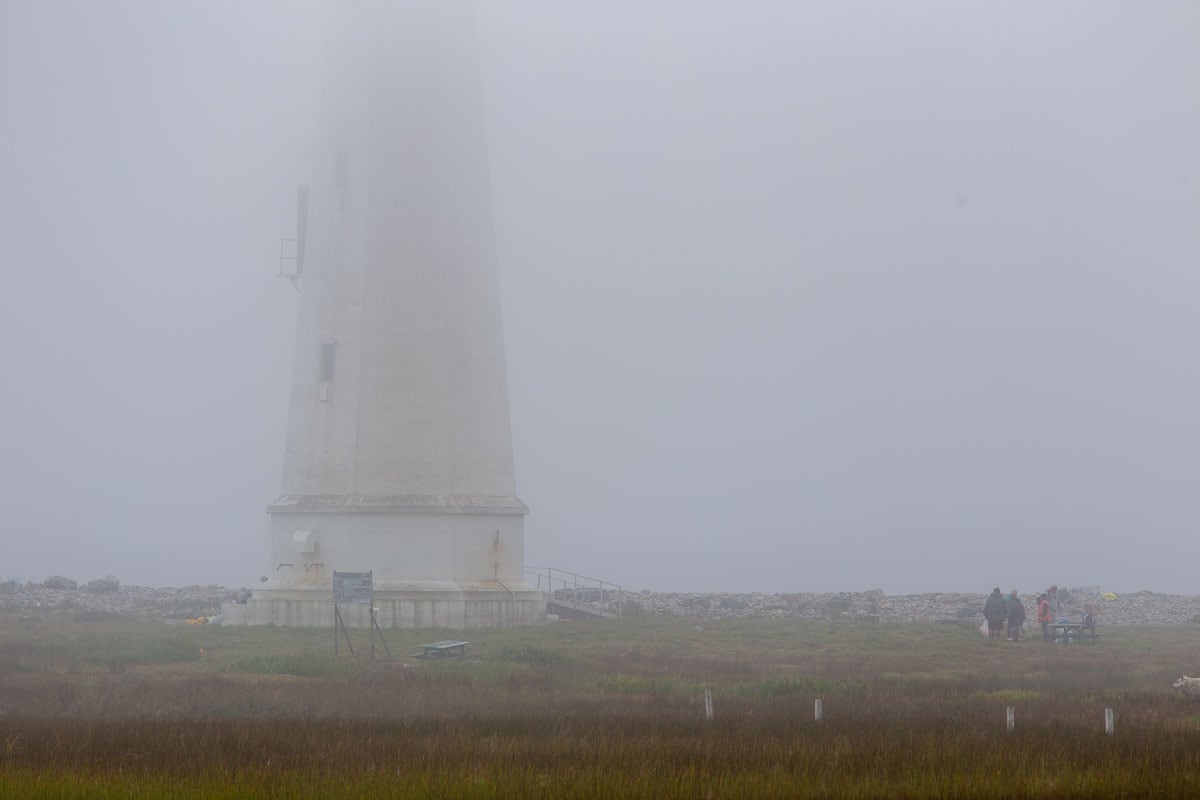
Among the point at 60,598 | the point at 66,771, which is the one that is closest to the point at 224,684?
the point at 66,771

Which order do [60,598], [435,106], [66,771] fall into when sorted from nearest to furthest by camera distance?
[66,771] → [435,106] → [60,598]

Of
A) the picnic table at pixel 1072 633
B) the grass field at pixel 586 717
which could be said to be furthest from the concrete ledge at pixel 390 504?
the picnic table at pixel 1072 633

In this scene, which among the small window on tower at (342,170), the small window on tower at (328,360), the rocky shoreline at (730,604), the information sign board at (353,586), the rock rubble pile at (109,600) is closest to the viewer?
the information sign board at (353,586)

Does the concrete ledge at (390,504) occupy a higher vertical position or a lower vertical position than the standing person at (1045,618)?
higher

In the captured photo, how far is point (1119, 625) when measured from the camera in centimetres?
4800

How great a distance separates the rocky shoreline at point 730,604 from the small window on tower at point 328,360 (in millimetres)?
6931

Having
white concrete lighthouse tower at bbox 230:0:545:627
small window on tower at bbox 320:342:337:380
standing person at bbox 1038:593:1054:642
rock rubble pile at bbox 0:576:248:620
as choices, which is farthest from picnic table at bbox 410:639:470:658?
standing person at bbox 1038:593:1054:642

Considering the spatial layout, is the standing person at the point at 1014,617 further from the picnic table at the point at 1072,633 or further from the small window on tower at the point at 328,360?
the small window on tower at the point at 328,360

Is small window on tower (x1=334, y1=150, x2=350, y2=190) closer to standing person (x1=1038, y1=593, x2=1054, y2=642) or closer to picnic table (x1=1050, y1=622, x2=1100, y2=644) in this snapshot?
standing person (x1=1038, y1=593, x2=1054, y2=642)

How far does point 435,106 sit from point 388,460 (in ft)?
30.0

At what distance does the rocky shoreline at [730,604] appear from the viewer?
47.5m

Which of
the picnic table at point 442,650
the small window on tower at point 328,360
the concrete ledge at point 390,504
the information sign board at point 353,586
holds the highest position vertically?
the small window on tower at point 328,360

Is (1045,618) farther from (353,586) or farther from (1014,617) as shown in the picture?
(353,586)

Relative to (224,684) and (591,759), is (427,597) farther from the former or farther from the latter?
(591,759)
